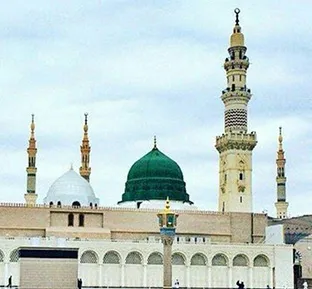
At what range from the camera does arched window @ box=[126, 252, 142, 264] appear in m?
40.1

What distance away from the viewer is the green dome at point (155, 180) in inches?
1829

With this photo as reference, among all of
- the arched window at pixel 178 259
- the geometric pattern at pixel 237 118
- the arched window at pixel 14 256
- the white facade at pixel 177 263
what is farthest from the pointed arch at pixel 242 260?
the arched window at pixel 14 256

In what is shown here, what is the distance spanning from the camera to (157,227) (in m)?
42.5

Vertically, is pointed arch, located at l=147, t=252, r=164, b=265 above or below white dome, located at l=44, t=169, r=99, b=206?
below

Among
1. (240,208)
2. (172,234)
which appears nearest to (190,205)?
(240,208)

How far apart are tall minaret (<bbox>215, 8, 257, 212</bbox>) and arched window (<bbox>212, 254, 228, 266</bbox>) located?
14.3 ft

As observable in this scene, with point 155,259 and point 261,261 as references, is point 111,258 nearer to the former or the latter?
point 155,259

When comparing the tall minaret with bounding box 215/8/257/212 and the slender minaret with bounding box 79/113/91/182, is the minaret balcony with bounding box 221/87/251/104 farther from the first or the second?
the slender minaret with bounding box 79/113/91/182

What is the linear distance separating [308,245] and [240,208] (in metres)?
4.85

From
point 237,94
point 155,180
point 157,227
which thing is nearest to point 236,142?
point 237,94

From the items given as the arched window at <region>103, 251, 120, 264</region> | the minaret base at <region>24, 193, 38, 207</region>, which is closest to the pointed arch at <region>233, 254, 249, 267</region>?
the arched window at <region>103, 251, 120, 264</region>

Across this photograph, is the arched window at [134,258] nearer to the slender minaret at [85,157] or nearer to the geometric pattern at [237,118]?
the geometric pattern at [237,118]

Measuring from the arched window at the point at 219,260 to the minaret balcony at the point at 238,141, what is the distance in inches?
273

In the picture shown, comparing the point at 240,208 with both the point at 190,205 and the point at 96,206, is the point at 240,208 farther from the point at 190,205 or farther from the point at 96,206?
the point at 96,206
